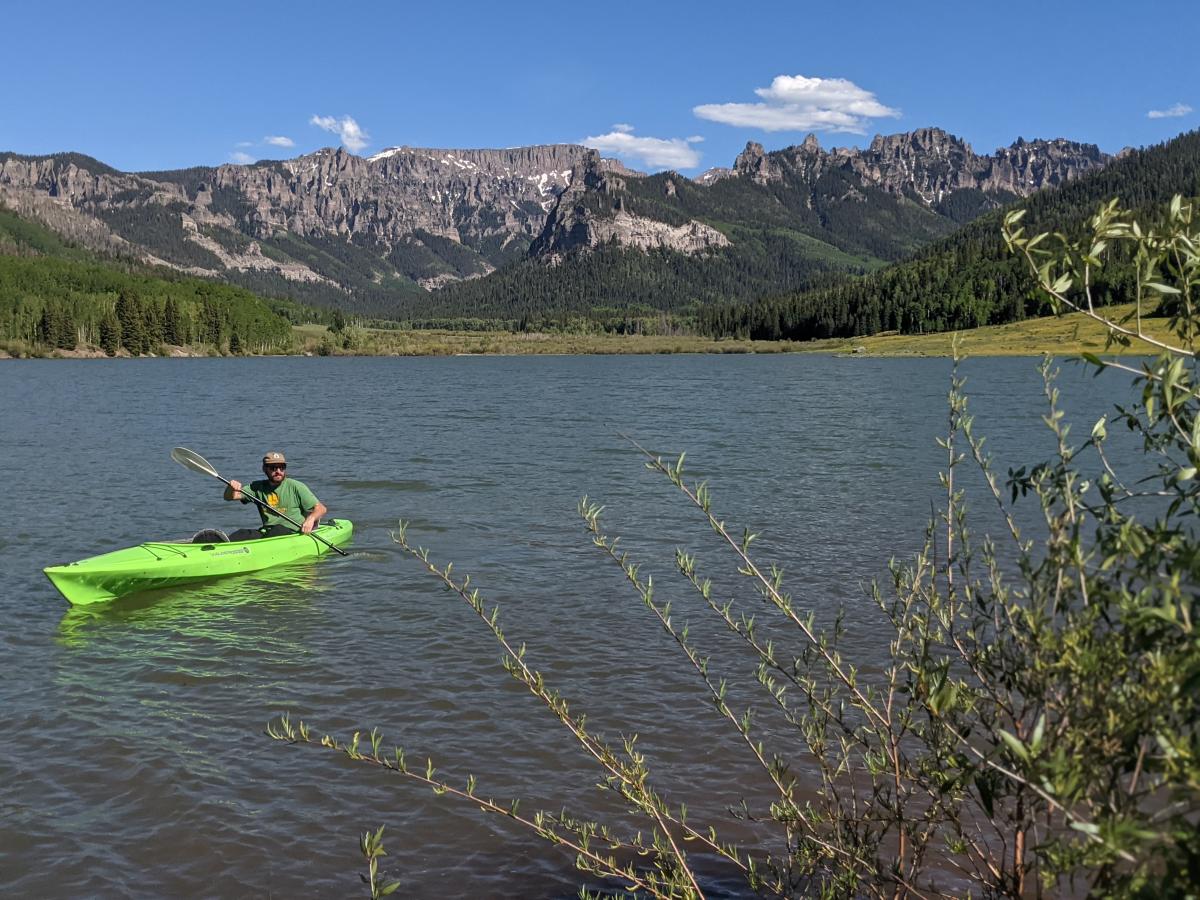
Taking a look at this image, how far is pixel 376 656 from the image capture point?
1400cm

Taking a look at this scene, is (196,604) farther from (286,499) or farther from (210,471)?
(210,471)

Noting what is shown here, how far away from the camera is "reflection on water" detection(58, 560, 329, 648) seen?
15.8 metres

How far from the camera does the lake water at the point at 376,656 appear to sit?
29.0ft

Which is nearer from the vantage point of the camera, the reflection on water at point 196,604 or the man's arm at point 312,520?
the reflection on water at point 196,604

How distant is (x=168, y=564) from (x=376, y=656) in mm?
6107

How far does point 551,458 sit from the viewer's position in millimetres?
38250

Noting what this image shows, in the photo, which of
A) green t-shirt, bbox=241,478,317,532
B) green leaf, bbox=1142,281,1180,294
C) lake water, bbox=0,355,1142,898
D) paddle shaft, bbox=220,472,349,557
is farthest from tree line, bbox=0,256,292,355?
green leaf, bbox=1142,281,1180,294

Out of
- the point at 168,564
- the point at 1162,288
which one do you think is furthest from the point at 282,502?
the point at 1162,288

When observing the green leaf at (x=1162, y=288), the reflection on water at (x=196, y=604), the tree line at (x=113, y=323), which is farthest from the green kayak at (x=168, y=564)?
the tree line at (x=113, y=323)

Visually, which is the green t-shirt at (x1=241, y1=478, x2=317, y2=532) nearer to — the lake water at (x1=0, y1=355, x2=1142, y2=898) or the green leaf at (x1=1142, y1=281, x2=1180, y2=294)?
the lake water at (x1=0, y1=355, x2=1142, y2=898)

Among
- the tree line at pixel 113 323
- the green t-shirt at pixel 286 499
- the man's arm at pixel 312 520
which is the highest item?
the tree line at pixel 113 323

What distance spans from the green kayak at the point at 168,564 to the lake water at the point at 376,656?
14.4 inches

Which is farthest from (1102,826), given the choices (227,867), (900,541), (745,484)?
(745,484)

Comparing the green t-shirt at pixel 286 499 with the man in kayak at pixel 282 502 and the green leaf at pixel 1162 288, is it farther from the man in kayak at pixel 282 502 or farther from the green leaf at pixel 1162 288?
the green leaf at pixel 1162 288
